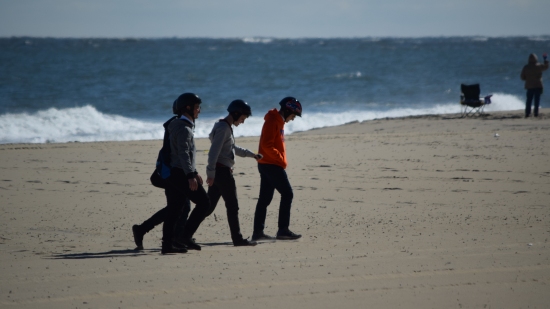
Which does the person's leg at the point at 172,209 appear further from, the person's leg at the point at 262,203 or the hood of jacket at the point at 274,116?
the hood of jacket at the point at 274,116

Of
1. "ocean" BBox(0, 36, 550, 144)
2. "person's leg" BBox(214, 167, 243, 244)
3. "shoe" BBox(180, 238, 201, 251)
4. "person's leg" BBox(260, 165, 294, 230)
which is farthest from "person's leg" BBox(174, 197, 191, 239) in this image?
"ocean" BBox(0, 36, 550, 144)

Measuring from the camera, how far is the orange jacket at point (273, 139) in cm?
645

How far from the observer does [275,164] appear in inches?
256

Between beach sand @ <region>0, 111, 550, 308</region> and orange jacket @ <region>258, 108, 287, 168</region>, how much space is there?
81 cm

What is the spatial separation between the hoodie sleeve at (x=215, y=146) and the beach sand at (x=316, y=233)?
2.36 ft

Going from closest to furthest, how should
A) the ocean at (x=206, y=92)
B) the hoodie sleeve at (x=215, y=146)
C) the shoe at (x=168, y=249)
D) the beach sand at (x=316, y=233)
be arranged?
the beach sand at (x=316, y=233) < the shoe at (x=168, y=249) < the hoodie sleeve at (x=215, y=146) < the ocean at (x=206, y=92)

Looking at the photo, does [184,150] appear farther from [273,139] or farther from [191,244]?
[273,139]

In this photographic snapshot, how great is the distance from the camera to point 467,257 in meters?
5.59

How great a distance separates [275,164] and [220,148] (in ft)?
2.35

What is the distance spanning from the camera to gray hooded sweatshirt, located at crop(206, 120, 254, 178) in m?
5.99

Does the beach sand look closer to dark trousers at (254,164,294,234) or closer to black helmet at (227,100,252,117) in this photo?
dark trousers at (254,164,294,234)

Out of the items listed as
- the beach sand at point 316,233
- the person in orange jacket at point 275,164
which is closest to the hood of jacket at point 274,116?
the person in orange jacket at point 275,164

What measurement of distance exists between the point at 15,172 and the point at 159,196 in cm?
281

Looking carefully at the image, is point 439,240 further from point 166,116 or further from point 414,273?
point 166,116
